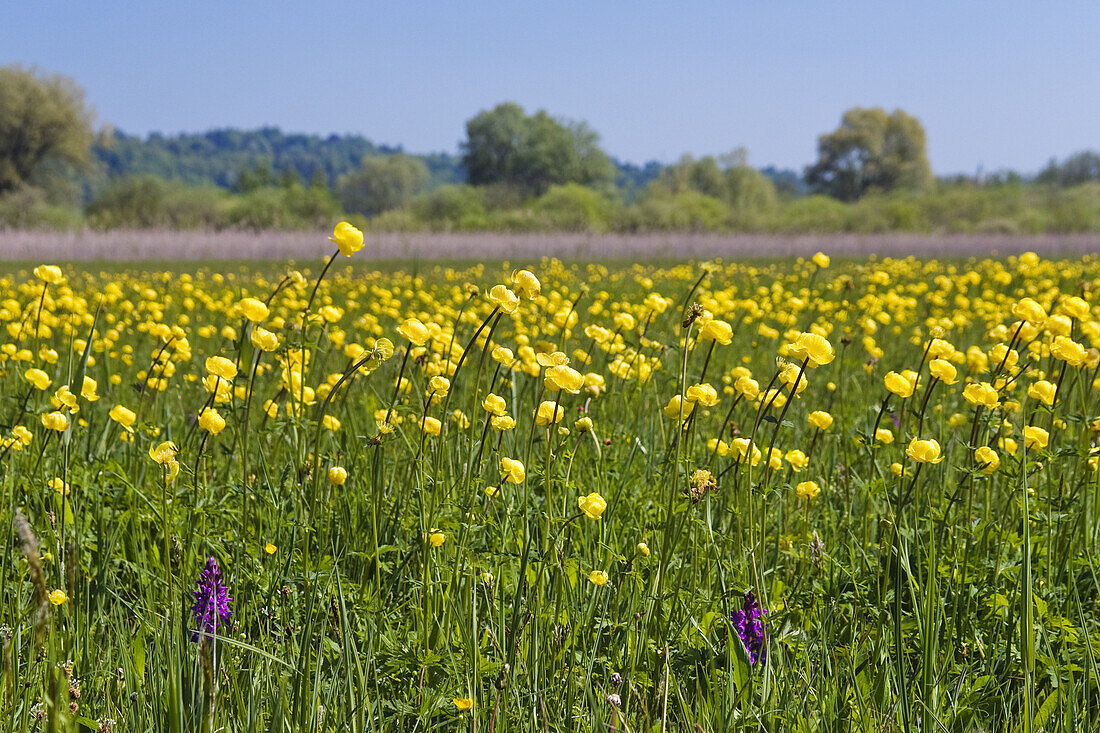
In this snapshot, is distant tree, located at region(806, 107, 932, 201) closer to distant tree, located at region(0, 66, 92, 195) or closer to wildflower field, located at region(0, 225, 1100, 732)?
distant tree, located at region(0, 66, 92, 195)

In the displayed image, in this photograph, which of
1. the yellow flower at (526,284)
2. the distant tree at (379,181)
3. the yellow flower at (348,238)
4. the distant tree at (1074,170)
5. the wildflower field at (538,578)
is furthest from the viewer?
the distant tree at (379,181)

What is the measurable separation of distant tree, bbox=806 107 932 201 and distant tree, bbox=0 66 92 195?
1825 inches

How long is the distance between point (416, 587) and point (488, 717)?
42 centimetres

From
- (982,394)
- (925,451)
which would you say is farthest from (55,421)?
(982,394)

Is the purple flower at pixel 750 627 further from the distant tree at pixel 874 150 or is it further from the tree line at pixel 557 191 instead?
the distant tree at pixel 874 150

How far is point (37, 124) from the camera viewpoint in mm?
40938

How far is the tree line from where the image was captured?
1051 inches

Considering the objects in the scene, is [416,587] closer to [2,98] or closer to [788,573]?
[788,573]

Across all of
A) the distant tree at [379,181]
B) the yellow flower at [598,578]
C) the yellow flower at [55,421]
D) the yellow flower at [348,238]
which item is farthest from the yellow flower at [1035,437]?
the distant tree at [379,181]

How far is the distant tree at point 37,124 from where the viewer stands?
40125 mm

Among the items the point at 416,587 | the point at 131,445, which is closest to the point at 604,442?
the point at 416,587

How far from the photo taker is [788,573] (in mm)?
2012

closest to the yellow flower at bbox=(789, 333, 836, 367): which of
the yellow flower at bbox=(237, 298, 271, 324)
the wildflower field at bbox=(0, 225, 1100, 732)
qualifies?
the wildflower field at bbox=(0, 225, 1100, 732)

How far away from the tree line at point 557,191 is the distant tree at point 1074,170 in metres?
0.08
